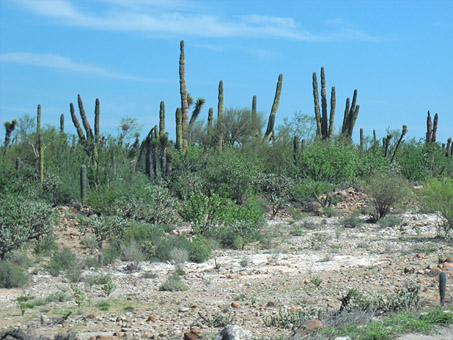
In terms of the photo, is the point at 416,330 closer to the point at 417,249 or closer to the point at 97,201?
the point at 417,249

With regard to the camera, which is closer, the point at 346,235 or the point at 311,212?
the point at 346,235

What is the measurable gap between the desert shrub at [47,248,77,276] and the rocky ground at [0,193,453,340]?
0.62 ft

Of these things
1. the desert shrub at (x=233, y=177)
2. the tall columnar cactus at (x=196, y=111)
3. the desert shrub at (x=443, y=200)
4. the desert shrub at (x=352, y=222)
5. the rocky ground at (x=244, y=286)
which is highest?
the tall columnar cactus at (x=196, y=111)

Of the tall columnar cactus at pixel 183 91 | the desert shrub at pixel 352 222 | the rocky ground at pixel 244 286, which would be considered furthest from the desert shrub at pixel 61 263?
the tall columnar cactus at pixel 183 91

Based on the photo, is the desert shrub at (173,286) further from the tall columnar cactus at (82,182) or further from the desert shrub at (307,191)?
the desert shrub at (307,191)

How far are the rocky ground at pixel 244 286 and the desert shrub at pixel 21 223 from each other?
1233 mm

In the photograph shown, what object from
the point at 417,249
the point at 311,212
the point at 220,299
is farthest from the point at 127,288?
the point at 311,212

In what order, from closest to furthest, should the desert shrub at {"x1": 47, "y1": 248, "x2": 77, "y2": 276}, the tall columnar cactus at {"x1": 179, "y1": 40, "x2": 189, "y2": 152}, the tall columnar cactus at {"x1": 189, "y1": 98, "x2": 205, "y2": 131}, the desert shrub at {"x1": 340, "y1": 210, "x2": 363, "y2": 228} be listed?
1. the desert shrub at {"x1": 47, "y1": 248, "x2": 77, "y2": 276}
2. the desert shrub at {"x1": 340, "y1": 210, "x2": 363, "y2": 228}
3. the tall columnar cactus at {"x1": 179, "y1": 40, "x2": 189, "y2": 152}
4. the tall columnar cactus at {"x1": 189, "y1": 98, "x2": 205, "y2": 131}

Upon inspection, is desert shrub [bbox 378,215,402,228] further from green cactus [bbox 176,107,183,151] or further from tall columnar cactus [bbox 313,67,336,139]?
tall columnar cactus [bbox 313,67,336,139]

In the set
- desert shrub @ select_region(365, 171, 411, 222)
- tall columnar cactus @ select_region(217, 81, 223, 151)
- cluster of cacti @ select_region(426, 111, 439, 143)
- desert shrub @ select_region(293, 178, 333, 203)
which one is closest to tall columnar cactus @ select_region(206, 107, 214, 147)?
tall columnar cactus @ select_region(217, 81, 223, 151)

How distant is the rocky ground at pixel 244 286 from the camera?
29.8 feet

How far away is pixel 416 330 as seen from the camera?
8.12 metres

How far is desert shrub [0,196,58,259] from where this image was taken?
14422 millimetres

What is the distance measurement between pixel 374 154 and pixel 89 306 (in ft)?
88.3
